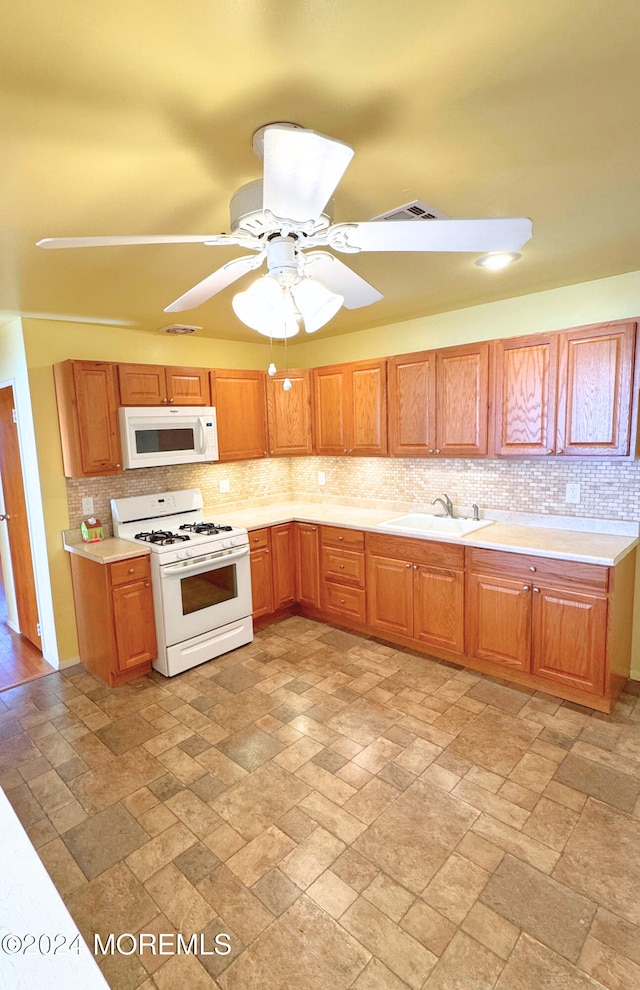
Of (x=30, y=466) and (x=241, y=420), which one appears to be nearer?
(x=30, y=466)

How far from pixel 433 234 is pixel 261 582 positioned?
3.14m

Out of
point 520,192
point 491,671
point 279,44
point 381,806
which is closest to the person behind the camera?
point 279,44

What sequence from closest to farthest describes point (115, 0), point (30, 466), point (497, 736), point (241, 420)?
point (115, 0) → point (497, 736) → point (30, 466) → point (241, 420)

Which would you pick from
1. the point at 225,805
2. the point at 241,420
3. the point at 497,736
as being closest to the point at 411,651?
the point at 497,736

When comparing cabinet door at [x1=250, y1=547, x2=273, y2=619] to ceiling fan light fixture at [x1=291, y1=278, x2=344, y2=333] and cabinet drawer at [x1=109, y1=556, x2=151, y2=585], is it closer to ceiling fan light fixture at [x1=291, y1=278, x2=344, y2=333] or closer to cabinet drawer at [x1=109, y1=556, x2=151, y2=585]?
cabinet drawer at [x1=109, y1=556, x2=151, y2=585]

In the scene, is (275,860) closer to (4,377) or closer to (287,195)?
(287,195)

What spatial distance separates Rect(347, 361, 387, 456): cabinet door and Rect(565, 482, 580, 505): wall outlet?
1.34m

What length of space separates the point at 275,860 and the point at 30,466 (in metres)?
2.94

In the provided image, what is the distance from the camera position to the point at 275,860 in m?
1.92

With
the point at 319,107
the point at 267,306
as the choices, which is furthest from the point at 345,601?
the point at 319,107

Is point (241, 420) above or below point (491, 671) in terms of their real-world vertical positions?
above

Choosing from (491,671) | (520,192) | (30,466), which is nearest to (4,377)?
(30,466)

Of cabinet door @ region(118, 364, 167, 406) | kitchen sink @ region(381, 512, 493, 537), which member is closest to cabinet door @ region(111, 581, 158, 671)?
cabinet door @ region(118, 364, 167, 406)

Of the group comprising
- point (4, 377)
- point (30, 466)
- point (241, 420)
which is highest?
point (4, 377)
